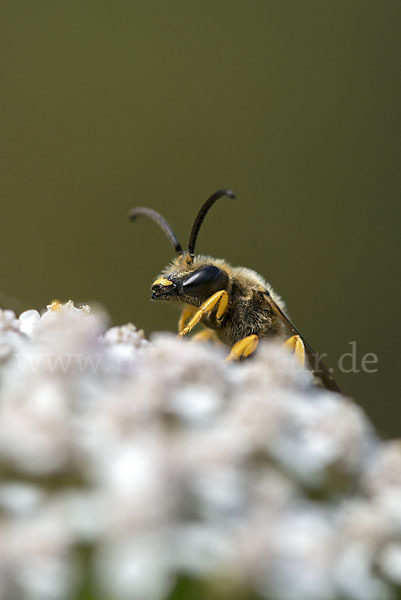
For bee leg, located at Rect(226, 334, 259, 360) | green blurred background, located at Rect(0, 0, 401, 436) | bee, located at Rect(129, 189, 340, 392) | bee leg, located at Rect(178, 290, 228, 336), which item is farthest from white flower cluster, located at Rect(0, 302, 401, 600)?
green blurred background, located at Rect(0, 0, 401, 436)

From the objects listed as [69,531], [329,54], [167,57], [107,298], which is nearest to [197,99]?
[167,57]

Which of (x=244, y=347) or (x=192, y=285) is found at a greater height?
(x=192, y=285)

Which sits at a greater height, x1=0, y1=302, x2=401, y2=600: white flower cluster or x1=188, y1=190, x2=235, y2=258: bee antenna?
x1=188, y1=190, x2=235, y2=258: bee antenna

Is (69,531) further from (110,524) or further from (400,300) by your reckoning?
(400,300)

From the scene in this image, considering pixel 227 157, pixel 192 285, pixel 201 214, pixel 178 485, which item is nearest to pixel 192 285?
pixel 192 285

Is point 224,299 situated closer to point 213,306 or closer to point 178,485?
point 213,306

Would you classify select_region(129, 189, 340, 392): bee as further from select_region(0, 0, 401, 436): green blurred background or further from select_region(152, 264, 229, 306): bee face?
select_region(0, 0, 401, 436): green blurred background

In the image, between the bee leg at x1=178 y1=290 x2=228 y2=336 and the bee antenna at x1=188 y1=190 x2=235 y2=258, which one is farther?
the bee antenna at x1=188 y1=190 x2=235 y2=258
